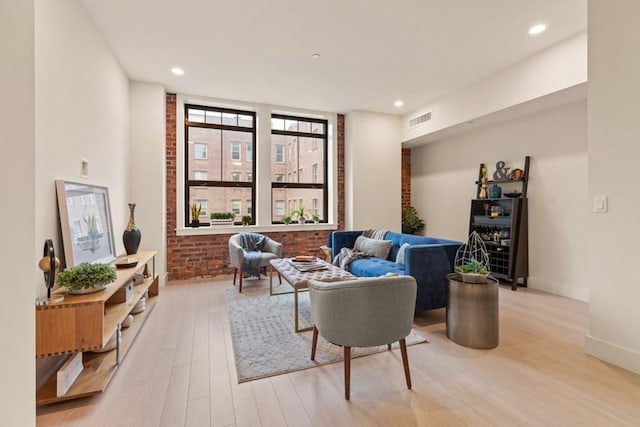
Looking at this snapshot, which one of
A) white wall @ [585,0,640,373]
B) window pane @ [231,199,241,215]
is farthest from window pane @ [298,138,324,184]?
→ white wall @ [585,0,640,373]

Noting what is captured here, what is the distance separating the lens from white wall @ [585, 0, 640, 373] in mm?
2094

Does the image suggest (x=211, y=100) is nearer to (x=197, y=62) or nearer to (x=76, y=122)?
(x=197, y=62)

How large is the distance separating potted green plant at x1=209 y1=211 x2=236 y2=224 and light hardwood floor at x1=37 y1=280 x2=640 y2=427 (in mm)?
2444

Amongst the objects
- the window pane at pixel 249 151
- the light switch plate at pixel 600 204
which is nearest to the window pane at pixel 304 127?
the window pane at pixel 249 151

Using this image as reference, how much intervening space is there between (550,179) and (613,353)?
258 centimetres

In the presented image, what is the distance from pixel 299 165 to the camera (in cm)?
571

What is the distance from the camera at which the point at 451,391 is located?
6.19 ft

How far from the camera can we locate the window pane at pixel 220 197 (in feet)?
16.6

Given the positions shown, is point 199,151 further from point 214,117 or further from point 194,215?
point 194,215

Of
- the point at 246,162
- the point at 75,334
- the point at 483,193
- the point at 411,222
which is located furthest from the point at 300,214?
the point at 75,334

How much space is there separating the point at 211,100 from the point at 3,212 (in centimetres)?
452

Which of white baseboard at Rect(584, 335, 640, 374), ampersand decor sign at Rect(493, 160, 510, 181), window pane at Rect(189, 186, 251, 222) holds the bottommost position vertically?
white baseboard at Rect(584, 335, 640, 374)

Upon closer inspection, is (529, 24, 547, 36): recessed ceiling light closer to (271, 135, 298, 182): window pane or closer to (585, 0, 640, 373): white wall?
(585, 0, 640, 373): white wall

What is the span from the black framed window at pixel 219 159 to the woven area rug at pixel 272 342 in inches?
86.7
